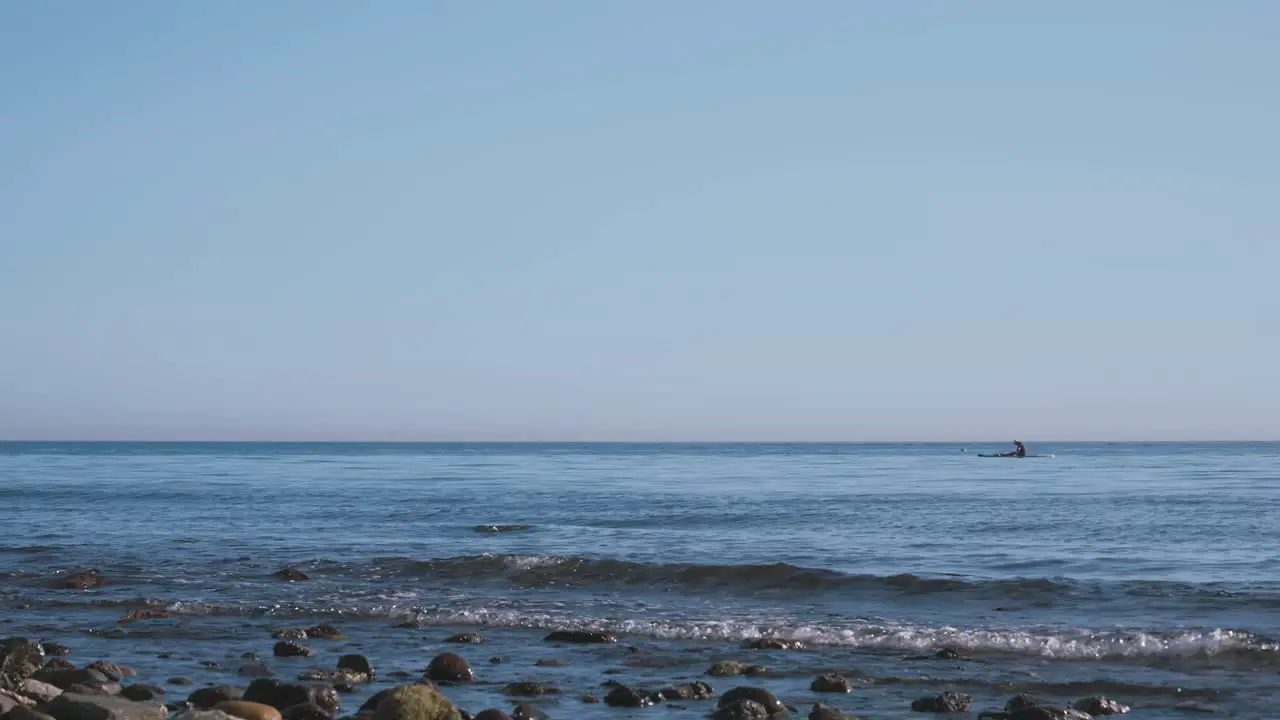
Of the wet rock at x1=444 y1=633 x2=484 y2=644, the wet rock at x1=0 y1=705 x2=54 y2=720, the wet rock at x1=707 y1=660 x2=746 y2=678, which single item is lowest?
the wet rock at x1=444 y1=633 x2=484 y2=644

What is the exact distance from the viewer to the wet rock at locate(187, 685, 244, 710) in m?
11.4

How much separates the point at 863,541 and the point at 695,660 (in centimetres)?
1451

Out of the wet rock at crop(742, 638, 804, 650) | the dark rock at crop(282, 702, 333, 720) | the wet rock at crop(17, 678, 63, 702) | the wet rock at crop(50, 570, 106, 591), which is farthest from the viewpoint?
the wet rock at crop(50, 570, 106, 591)

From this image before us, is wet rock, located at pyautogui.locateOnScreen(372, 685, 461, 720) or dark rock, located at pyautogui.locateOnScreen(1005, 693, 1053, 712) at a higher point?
wet rock, located at pyautogui.locateOnScreen(372, 685, 461, 720)

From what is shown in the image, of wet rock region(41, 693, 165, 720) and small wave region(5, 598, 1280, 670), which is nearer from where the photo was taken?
wet rock region(41, 693, 165, 720)

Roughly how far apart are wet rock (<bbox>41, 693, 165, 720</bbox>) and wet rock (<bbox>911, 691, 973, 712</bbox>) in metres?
6.43

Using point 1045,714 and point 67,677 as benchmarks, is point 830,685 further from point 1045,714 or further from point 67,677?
point 67,677

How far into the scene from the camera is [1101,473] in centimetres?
7106

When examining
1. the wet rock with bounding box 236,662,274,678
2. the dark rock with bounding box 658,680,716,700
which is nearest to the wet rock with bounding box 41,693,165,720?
the wet rock with bounding box 236,662,274,678

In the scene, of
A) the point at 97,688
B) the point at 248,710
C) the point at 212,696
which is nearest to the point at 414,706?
the point at 248,710

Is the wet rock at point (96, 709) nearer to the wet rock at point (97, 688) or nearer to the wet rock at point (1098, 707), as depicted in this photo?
the wet rock at point (97, 688)

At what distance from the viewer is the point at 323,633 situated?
1631cm

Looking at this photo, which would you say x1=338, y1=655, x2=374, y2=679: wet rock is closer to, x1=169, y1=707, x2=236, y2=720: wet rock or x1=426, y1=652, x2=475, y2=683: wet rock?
x1=426, y1=652, x2=475, y2=683: wet rock

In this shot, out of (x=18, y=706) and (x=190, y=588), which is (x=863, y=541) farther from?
(x=18, y=706)
